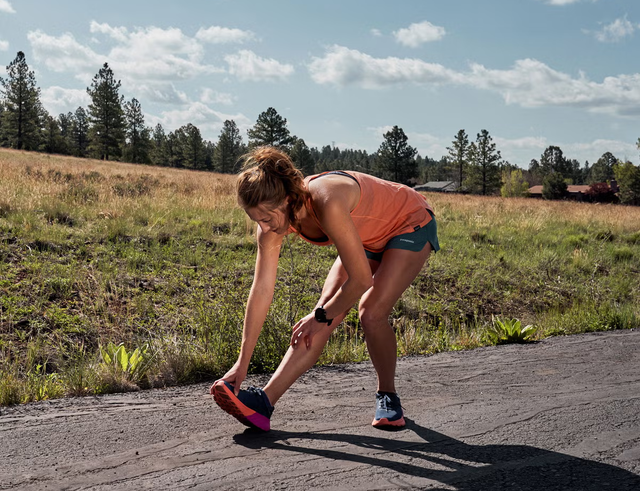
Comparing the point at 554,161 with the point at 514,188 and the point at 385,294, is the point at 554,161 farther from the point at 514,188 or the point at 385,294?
the point at 385,294

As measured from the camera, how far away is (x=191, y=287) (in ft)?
26.3

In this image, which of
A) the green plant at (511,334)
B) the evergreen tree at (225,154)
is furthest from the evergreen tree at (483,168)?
the green plant at (511,334)

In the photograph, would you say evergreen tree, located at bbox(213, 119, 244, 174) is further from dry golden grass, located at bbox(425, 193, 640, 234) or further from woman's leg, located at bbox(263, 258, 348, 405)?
woman's leg, located at bbox(263, 258, 348, 405)

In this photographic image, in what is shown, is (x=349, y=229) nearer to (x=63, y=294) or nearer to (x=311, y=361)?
(x=311, y=361)

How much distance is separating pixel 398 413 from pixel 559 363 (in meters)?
2.27

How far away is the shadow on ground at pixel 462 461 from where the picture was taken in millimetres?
2762

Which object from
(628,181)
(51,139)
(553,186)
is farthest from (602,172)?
(51,139)

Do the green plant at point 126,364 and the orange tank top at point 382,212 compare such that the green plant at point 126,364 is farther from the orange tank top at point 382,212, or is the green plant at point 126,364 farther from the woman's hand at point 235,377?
the orange tank top at point 382,212

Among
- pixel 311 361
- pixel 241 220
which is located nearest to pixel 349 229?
pixel 311 361

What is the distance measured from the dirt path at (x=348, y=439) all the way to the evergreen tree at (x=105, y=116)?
208 feet

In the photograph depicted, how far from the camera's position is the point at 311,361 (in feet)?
10.9

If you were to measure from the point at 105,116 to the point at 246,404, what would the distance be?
64772mm

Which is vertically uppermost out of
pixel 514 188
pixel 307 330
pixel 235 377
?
pixel 514 188

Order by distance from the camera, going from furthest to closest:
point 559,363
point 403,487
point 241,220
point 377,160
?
point 377,160 < point 241,220 < point 559,363 < point 403,487
